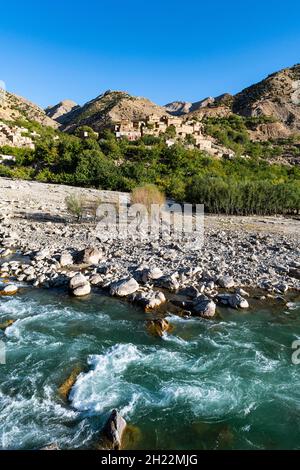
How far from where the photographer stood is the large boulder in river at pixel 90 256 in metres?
16.4

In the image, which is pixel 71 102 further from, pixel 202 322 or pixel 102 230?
pixel 202 322

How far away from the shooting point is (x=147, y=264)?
52.9 feet

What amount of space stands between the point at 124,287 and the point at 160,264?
11.2 feet

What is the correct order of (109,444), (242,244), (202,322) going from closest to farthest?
(109,444)
(202,322)
(242,244)

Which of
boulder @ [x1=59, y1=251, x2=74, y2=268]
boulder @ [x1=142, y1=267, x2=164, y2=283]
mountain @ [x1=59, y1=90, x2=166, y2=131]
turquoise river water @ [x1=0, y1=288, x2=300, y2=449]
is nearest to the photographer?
turquoise river water @ [x1=0, y1=288, x2=300, y2=449]

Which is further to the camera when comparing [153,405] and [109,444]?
[153,405]

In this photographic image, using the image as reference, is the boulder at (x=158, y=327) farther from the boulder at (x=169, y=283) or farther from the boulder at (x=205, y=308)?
the boulder at (x=169, y=283)

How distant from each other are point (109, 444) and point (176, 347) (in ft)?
12.6

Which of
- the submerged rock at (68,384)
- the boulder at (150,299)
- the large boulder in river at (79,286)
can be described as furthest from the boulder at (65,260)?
the submerged rock at (68,384)

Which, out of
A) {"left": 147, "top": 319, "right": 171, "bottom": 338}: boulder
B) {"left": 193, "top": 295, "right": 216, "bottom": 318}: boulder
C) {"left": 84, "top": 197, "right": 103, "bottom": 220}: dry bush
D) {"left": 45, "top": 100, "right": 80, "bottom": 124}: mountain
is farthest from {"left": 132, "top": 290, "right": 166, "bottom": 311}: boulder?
{"left": 45, "top": 100, "right": 80, "bottom": 124}: mountain

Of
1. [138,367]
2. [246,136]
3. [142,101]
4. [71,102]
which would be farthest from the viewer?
[71,102]

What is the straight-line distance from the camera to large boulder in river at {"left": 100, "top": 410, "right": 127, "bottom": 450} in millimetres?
6625

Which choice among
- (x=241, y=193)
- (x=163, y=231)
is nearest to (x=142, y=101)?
(x=241, y=193)

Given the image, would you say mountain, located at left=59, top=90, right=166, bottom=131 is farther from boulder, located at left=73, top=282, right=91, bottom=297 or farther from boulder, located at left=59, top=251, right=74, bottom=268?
boulder, located at left=73, top=282, right=91, bottom=297
